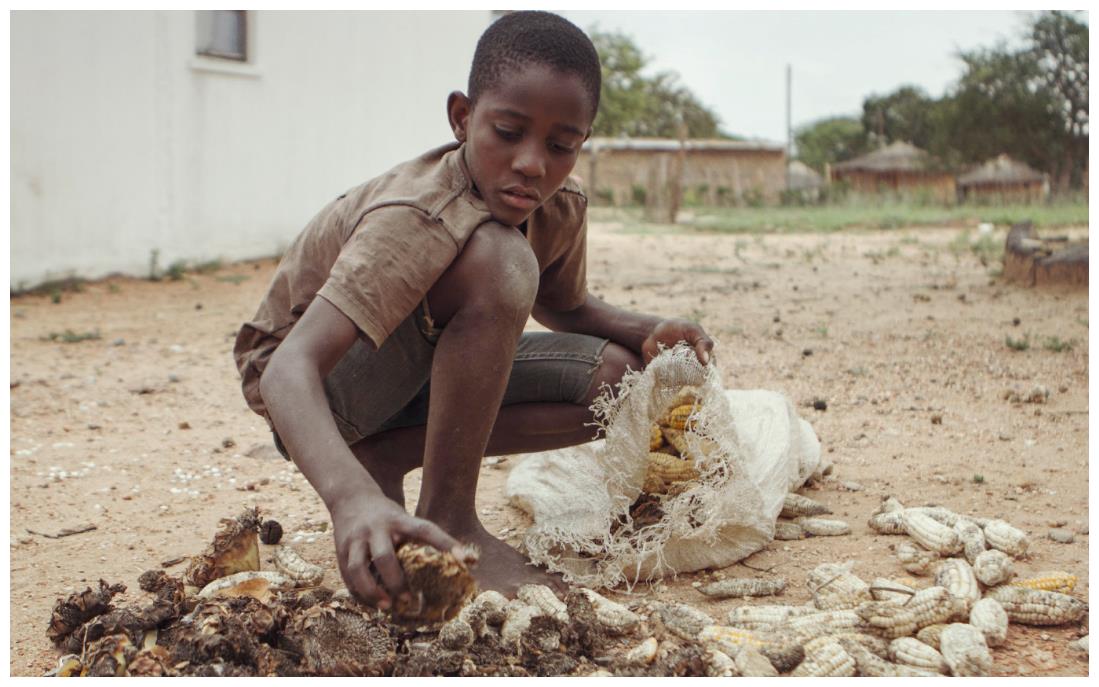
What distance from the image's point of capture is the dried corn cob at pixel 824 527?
2.76 metres

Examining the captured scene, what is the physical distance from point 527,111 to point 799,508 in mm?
1401

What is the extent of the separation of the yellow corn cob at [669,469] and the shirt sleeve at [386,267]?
89cm

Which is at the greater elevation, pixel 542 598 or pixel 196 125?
pixel 196 125

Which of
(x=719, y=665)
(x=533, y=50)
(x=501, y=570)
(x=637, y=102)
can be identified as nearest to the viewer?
(x=719, y=665)

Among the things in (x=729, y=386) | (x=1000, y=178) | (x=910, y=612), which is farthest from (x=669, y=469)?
(x=1000, y=178)

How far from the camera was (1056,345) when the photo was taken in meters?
5.02

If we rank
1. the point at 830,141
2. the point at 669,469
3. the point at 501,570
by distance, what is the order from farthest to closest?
the point at 830,141
the point at 669,469
the point at 501,570

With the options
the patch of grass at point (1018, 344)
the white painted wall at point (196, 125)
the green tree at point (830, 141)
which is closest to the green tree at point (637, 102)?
the green tree at point (830, 141)

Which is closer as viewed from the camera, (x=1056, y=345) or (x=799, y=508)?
(x=799, y=508)

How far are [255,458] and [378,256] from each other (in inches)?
71.5

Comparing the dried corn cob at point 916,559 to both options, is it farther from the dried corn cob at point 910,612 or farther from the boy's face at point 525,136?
the boy's face at point 525,136

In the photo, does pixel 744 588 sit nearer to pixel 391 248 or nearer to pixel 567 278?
pixel 567 278

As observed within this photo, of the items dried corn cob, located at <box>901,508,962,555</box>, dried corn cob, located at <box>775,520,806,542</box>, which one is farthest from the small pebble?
dried corn cob, located at <box>775,520,806,542</box>

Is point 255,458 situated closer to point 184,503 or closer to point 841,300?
point 184,503
